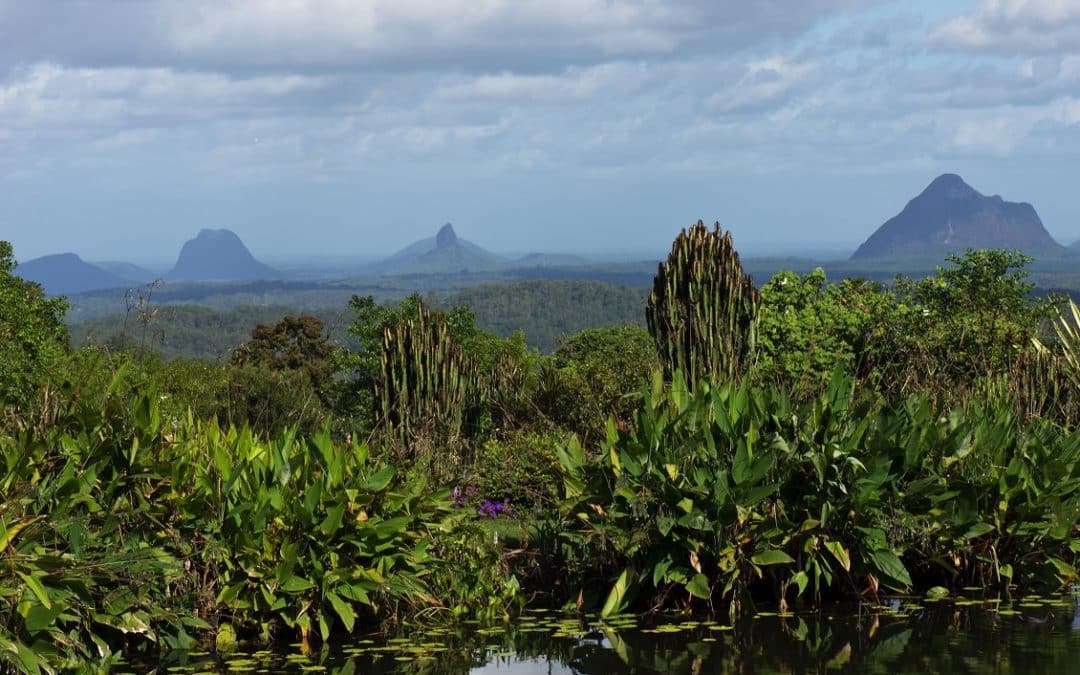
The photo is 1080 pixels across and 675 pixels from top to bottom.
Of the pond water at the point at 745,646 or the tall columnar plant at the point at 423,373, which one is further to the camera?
Answer: the tall columnar plant at the point at 423,373

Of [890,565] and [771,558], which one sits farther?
[890,565]

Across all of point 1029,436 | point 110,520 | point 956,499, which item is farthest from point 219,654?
point 1029,436

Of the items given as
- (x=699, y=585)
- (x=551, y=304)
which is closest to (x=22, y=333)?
(x=699, y=585)

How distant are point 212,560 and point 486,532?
187 cm

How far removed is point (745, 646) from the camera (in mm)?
7297

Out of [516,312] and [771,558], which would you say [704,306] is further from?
[516,312]

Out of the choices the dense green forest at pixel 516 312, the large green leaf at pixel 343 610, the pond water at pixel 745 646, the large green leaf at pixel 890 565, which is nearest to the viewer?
the pond water at pixel 745 646

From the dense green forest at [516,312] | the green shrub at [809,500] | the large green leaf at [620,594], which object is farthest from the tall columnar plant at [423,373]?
the dense green forest at [516,312]

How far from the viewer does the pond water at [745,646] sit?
22.8 feet

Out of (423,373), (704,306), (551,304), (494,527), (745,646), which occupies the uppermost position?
(704,306)

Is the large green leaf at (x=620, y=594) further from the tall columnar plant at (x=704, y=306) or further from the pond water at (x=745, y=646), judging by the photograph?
the tall columnar plant at (x=704, y=306)

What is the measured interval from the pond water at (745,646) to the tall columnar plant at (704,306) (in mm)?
5356

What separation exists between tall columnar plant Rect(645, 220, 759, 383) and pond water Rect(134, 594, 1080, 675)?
5.36 metres

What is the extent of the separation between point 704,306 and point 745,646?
6.34 meters
